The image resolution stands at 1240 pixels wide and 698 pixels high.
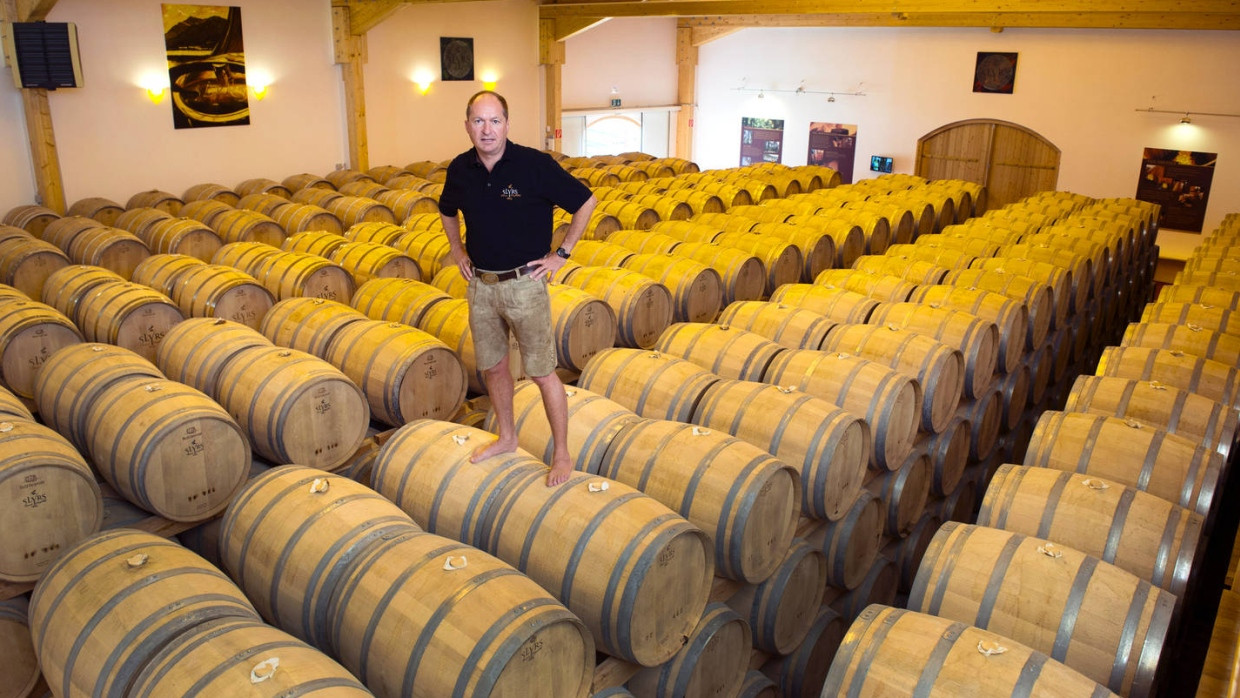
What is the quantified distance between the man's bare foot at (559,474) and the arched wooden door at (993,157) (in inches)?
630

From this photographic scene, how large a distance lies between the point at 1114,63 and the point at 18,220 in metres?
17.6

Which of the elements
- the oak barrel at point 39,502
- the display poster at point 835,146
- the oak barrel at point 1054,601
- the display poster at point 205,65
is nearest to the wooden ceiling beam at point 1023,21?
the display poster at point 835,146

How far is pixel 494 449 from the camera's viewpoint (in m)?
3.99

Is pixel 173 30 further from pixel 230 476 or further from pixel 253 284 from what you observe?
pixel 230 476

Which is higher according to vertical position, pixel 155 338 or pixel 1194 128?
pixel 1194 128

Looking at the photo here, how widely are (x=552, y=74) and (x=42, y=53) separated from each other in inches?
386

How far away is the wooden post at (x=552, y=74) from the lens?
57.8 feet

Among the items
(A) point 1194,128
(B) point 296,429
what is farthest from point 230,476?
(A) point 1194,128

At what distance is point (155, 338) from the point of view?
6070mm

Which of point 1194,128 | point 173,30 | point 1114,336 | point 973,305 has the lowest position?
point 1114,336

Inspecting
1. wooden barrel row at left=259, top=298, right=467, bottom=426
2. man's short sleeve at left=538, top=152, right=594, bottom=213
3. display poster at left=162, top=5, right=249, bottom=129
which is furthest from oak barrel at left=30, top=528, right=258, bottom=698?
display poster at left=162, top=5, right=249, bottom=129

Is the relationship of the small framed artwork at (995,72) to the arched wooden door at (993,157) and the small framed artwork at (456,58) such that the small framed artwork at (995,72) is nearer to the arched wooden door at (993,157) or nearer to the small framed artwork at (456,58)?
the arched wooden door at (993,157)

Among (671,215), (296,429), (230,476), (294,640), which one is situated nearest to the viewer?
(294,640)

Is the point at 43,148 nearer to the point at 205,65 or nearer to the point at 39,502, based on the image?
the point at 205,65
